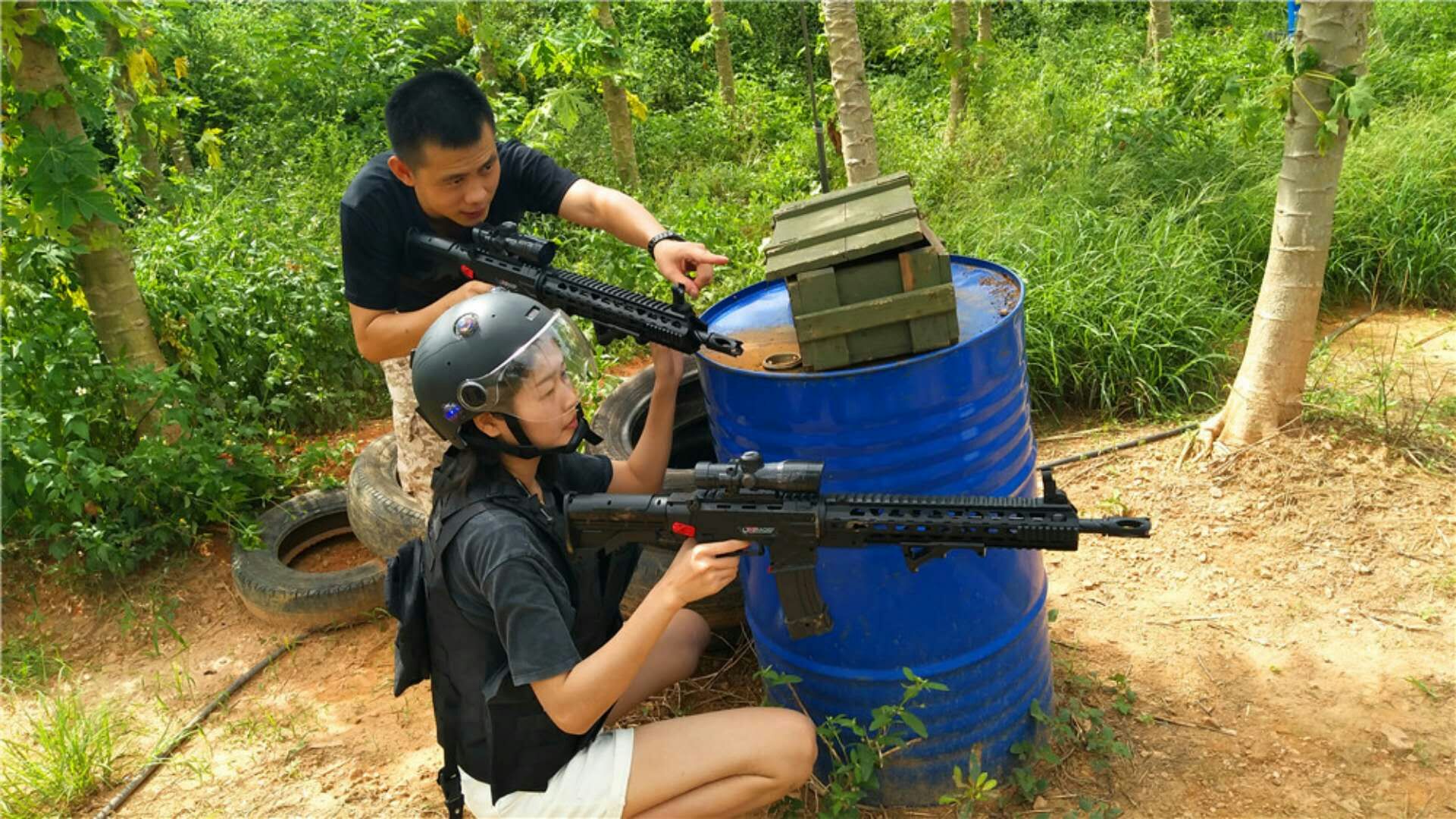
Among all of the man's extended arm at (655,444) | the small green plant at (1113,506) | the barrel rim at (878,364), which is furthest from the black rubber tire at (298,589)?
the small green plant at (1113,506)

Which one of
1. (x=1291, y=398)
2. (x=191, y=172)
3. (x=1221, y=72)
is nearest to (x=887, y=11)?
(x=1221, y=72)

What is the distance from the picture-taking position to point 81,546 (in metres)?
4.54

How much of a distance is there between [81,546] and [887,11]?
10.6 meters

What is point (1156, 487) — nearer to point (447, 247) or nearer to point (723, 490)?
point (723, 490)

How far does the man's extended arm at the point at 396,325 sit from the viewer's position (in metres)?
2.86

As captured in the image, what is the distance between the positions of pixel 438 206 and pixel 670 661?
1.49 metres

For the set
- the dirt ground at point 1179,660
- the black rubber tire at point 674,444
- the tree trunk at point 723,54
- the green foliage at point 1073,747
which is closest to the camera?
the green foliage at point 1073,747

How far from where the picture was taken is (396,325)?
295cm

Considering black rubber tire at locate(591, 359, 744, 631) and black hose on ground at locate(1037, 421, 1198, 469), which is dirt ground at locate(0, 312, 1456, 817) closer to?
black hose on ground at locate(1037, 421, 1198, 469)

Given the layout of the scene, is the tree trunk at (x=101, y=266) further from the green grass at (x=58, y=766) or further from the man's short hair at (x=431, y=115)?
the man's short hair at (x=431, y=115)

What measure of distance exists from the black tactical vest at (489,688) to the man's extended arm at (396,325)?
730mm

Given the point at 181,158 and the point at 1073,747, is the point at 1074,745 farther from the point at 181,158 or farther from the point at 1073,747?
the point at 181,158

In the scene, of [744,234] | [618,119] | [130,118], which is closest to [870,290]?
[744,234]

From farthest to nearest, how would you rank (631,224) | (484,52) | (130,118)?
(484,52) → (130,118) → (631,224)
